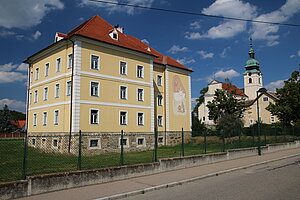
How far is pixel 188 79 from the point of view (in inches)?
1422

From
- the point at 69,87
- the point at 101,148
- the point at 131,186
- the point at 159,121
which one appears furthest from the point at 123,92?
the point at 131,186

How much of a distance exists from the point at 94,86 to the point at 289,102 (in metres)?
28.6

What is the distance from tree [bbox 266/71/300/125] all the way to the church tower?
146 ft

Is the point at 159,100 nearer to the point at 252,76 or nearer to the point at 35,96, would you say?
the point at 35,96

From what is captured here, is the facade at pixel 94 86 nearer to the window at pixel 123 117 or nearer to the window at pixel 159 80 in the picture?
the window at pixel 123 117

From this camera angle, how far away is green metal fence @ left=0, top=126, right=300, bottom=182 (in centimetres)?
951

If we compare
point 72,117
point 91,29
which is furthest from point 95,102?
point 91,29

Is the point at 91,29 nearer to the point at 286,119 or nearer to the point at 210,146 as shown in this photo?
the point at 210,146

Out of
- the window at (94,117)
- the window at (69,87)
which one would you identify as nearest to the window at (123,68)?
the window at (94,117)

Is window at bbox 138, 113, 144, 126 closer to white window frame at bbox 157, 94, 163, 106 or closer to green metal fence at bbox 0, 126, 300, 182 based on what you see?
green metal fence at bbox 0, 126, 300, 182

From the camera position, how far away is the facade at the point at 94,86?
22.6 m

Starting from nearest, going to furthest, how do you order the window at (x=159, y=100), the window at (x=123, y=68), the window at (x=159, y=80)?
1. the window at (x=123, y=68)
2. the window at (x=159, y=100)
3. the window at (x=159, y=80)

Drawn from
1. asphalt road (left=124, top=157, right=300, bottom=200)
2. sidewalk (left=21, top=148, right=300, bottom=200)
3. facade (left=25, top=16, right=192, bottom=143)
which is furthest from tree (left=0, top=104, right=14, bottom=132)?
asphalt road (left=124, top=157, right=300, bottom=200)

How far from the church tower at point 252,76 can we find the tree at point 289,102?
44.4 m
